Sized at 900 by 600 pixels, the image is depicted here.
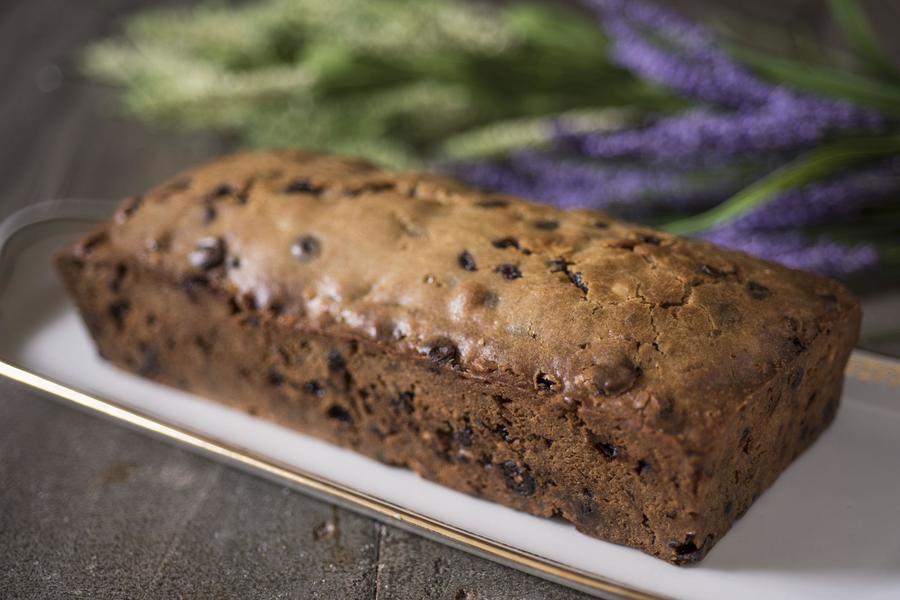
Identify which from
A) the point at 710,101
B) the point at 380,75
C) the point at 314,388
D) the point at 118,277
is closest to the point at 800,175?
the point at 710,101

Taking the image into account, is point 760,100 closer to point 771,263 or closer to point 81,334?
point 771,263

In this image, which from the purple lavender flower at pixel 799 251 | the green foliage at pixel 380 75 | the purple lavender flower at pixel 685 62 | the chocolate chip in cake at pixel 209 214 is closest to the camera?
the chocolate chip in cake at pixel 209 214

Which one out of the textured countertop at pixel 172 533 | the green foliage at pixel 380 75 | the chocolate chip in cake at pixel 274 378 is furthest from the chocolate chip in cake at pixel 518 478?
the green foliage at pixel 380 75

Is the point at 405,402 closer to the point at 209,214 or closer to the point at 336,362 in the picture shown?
the point at 336,362

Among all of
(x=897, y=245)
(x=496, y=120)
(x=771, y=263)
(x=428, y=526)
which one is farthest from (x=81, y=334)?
(x=897, y=245)

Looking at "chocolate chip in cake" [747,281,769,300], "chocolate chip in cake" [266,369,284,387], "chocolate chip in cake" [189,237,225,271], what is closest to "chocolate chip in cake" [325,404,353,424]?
"chocolate chip in cake" [266,369,284,387]

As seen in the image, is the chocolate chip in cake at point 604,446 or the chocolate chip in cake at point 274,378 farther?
the chocolate chip in cake at point 274,378

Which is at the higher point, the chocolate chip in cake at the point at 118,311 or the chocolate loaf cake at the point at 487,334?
the chocolate loaf cake at the point at 487,334

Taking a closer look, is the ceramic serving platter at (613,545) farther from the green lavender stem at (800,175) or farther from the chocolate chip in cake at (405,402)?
the green lavender stem at (800,175)
